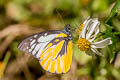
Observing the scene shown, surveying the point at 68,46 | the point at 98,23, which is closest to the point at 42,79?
the point at 68,46

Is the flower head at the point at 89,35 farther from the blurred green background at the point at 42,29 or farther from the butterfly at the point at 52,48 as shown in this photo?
the blurred green background at the point at 42,29

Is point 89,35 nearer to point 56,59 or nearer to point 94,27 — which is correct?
point 94,27

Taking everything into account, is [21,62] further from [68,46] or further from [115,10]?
[115,10]

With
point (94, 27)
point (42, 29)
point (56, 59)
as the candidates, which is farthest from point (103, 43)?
point (42, 29)

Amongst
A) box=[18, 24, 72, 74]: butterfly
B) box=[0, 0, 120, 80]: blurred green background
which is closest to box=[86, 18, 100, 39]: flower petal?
box=[18, 24, 72, 74]: butterfly

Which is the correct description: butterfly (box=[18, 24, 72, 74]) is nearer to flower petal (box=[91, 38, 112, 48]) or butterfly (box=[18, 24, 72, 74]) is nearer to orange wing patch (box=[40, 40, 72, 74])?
orange wing patch (box=[40, 40, 72, 74])

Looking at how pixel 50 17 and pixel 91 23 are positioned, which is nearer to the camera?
pixel 91 23
